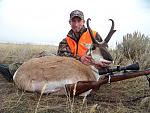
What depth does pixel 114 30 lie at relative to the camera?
523 cm

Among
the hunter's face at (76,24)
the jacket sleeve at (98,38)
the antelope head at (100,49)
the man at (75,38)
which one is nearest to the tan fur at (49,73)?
the antelope head at (100,49)

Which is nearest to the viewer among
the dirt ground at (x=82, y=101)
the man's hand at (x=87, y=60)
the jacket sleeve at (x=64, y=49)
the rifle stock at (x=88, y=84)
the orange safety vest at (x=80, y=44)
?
the dirt ground at (x=82, y=101)

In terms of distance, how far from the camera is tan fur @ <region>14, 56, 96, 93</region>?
16.1ft

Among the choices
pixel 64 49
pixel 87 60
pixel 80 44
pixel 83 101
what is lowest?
pixel 83 101

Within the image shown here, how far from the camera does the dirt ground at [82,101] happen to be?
4.18 meters

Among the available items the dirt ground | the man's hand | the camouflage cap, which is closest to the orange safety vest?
the camouflage cap

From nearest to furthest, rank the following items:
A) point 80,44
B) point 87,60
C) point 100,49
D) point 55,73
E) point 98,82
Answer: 1. point 98,82
2. point 55,73
3. point 100,49
4. point 87,60
5. point 80,44

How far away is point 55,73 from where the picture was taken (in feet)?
16.3

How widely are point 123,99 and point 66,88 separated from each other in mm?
860

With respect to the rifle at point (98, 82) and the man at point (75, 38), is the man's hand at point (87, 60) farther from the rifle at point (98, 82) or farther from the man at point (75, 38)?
the man at point (75, 38)

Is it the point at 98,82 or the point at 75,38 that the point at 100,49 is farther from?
the point at 75,38

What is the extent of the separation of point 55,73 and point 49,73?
9 centimetres

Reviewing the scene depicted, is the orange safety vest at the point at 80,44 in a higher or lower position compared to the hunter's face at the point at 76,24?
lower

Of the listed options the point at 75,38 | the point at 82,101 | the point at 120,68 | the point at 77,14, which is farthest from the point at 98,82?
the point at 77,14
